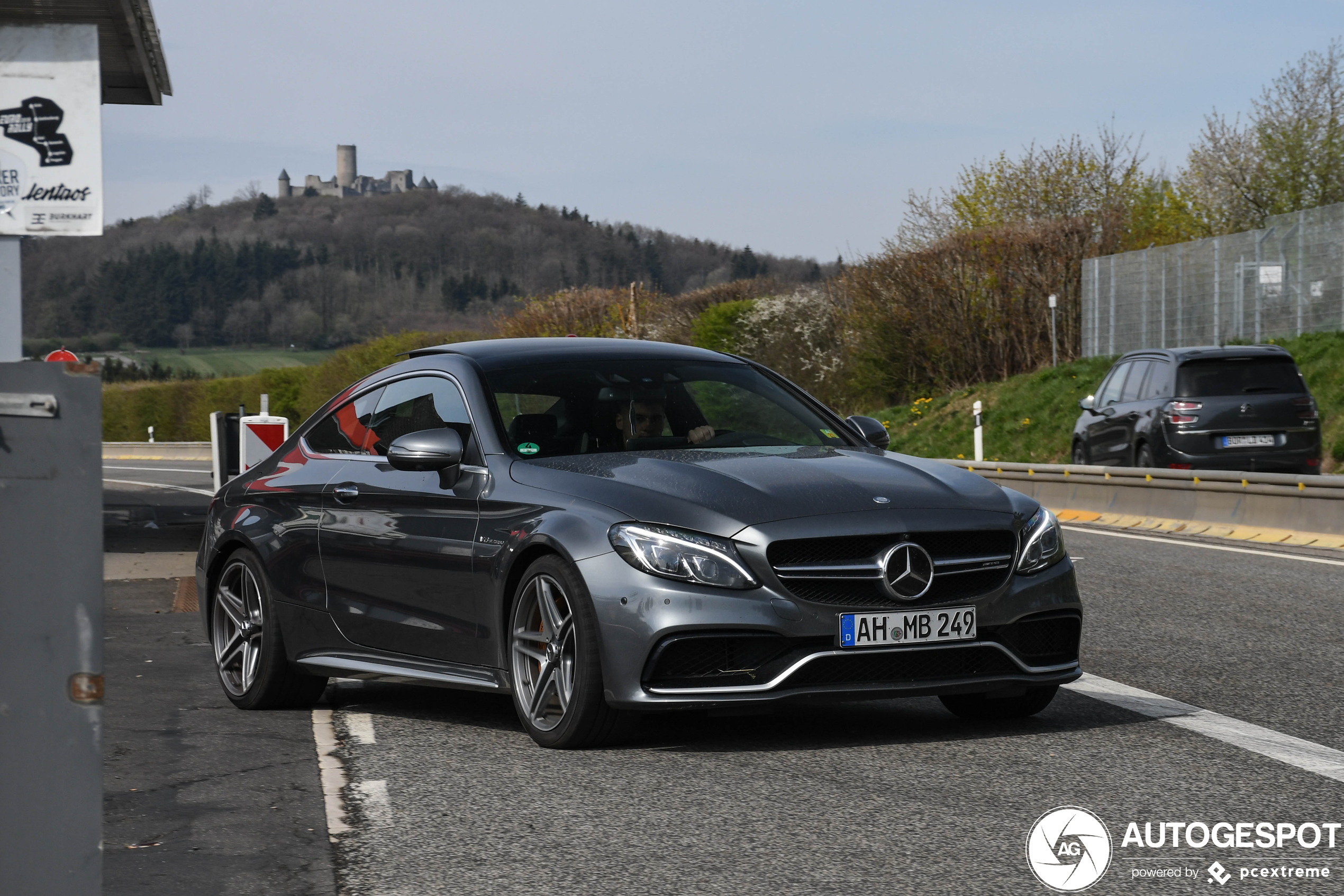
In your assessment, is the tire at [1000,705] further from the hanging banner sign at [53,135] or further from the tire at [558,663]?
the hanging banner sign at [53,135]

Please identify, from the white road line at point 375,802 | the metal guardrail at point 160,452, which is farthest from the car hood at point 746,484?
the metal guardrail at point 160,452

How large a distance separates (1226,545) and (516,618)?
10881 millimetres

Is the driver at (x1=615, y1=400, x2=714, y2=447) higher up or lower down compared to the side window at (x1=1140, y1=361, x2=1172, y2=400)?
lower down

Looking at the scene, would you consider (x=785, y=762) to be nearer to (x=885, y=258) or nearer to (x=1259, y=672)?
(x=1259, y=672)

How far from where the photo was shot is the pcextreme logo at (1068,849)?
421 centimetres

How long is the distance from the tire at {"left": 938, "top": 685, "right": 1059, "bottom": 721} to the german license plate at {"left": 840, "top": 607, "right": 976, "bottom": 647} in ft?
2.00

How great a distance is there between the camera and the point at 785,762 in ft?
18.7

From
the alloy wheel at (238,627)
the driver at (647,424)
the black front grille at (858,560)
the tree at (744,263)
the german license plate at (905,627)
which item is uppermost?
the tree at (744,263)

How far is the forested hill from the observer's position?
128 metres

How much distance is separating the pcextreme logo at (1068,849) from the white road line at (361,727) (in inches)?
107

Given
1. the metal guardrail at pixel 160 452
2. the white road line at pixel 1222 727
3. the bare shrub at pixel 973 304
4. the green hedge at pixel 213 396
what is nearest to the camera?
the white road line at pixel 1222 727

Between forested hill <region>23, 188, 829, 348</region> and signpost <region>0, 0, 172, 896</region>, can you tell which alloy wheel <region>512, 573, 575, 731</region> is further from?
forested hill <region>23, 188, 829, 348</region>

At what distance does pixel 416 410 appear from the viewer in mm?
7188

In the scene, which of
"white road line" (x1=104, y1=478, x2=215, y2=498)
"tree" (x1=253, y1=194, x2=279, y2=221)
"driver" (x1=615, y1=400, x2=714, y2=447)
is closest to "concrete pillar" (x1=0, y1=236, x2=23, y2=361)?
"driver" (x1=615, y1=400, x2=714, y2=447)
